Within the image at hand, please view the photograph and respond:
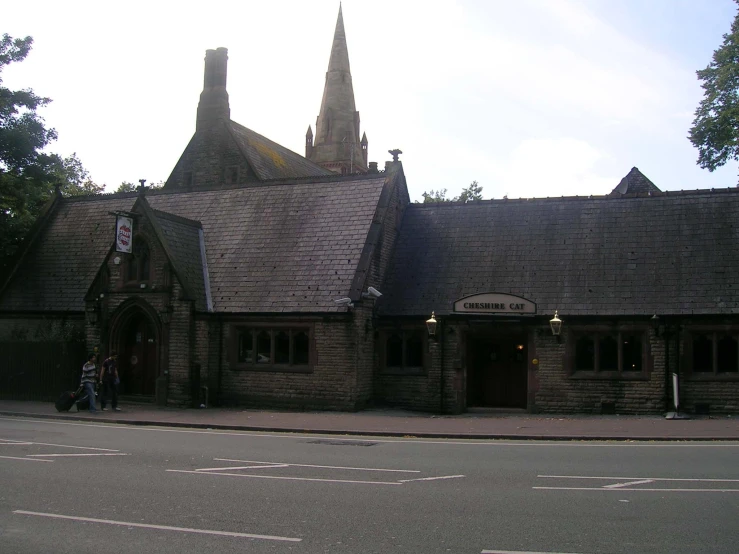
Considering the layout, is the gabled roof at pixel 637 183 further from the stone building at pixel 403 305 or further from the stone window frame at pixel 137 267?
the stone window frame at pixel 137 267

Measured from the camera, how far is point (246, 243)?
26297 mm

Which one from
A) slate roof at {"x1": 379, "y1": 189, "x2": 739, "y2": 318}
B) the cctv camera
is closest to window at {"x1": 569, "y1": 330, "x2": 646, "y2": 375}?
slate roof at {"x1": 379, "y1": 189, "x2": 739, "y2": 318}

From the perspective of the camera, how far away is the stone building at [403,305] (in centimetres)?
2189

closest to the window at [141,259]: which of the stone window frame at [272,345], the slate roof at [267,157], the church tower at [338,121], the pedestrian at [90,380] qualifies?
the stone window frame at [272,345]

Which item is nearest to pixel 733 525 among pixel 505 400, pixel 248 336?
pixel 505 400

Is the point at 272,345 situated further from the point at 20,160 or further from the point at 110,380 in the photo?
the point at 20,160

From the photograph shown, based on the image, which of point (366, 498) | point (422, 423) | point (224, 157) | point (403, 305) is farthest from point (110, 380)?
point (224, 157)

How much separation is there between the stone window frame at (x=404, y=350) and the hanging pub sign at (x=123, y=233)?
8.38 meters

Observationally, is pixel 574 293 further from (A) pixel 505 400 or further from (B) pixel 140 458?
(B) pixel 140 458

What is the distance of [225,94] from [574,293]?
85.2 feet

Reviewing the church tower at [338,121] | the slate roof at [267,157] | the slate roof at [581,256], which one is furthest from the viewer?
the church tower at [338,121]

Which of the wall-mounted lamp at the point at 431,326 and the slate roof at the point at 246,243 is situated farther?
the slate roof at the point at 246,243

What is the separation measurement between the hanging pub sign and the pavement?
489 centimetres

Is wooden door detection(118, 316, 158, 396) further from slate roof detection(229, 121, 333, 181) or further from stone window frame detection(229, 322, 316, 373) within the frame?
slate roof detection(229, 121, 333, 181)
